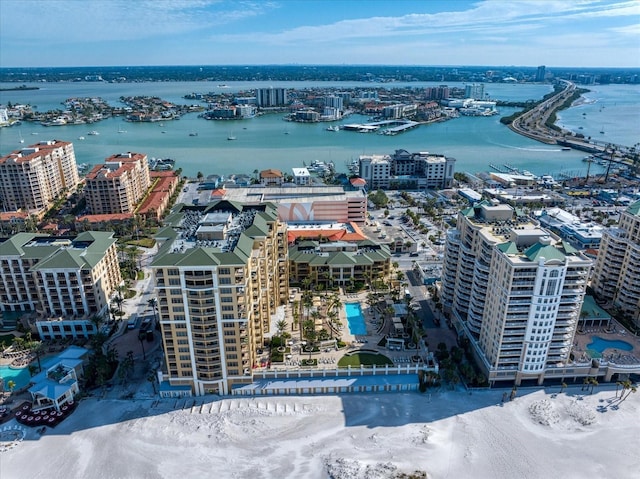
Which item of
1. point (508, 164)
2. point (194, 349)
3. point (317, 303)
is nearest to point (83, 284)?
point (194, 349)

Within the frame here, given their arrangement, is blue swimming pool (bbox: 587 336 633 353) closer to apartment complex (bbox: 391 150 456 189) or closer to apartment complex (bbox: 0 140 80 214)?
apartment complex (bbox: 391 150 456 189)

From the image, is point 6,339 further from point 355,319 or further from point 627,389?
point 627,389

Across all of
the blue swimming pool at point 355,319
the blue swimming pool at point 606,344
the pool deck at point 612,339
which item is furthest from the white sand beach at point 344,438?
the blue swimming pool at point 355,319

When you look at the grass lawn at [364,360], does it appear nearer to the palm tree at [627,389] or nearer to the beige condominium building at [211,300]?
the beige condominium building at [211,300]

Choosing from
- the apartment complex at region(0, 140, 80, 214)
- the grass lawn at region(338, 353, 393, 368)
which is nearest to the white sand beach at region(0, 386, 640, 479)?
the grass lawn at region(338, 353, 393, 368)

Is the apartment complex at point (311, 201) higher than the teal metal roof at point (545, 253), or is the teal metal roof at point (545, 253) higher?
the teal metal roof at point (545, 253)

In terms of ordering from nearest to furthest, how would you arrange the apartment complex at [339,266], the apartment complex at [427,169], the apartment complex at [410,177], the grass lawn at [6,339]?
the grass lawn at [6,339]
the apartment complex at [339,266]
the apartment complex at [410,177]
the apartment complex at [427,169]

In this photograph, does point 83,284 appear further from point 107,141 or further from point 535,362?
point 107,141

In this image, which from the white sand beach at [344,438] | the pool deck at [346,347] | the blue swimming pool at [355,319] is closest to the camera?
the white sand beach at [344,438]
